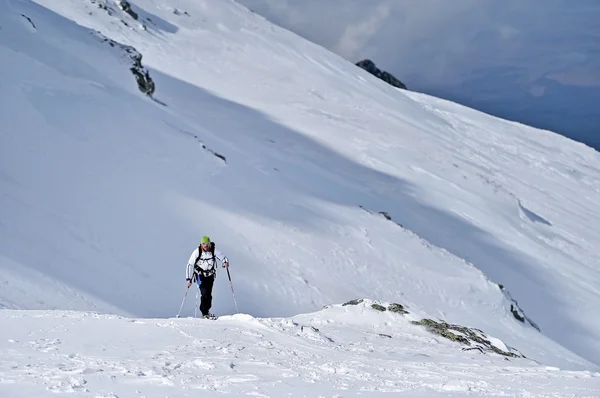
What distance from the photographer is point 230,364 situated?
8.42 metres

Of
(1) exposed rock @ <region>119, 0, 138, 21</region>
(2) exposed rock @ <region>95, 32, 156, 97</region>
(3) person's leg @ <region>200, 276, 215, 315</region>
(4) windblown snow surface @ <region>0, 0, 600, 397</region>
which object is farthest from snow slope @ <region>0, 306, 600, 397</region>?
(1) exposed rock @ <region>119, 0, 138, 21</region>

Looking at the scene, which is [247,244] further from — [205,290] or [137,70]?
[137,70]

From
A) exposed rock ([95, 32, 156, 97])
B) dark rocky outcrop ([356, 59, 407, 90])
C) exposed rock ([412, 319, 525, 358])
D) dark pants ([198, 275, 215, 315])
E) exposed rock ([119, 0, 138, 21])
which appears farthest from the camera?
dark rocky outcrop ([356, 59, 407, 90])

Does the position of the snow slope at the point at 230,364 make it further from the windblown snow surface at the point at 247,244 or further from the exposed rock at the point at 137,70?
the exposed rock at the point at 137,70

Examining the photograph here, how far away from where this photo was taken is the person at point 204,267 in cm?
1270

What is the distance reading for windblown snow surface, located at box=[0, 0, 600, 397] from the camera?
8688 mm

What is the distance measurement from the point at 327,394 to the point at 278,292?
10.3m

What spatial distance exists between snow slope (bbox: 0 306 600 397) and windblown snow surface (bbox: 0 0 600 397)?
0.05 m

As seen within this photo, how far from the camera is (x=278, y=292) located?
17750 mm

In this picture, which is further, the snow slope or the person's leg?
the person's leg

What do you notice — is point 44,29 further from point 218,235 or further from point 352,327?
point 352,327

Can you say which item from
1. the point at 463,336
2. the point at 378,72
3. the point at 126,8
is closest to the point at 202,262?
the point at 463,336

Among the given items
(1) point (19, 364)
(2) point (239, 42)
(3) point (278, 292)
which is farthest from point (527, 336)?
(2) point (239, 42)

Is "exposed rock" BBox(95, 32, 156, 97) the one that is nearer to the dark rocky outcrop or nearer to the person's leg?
the person's leg
